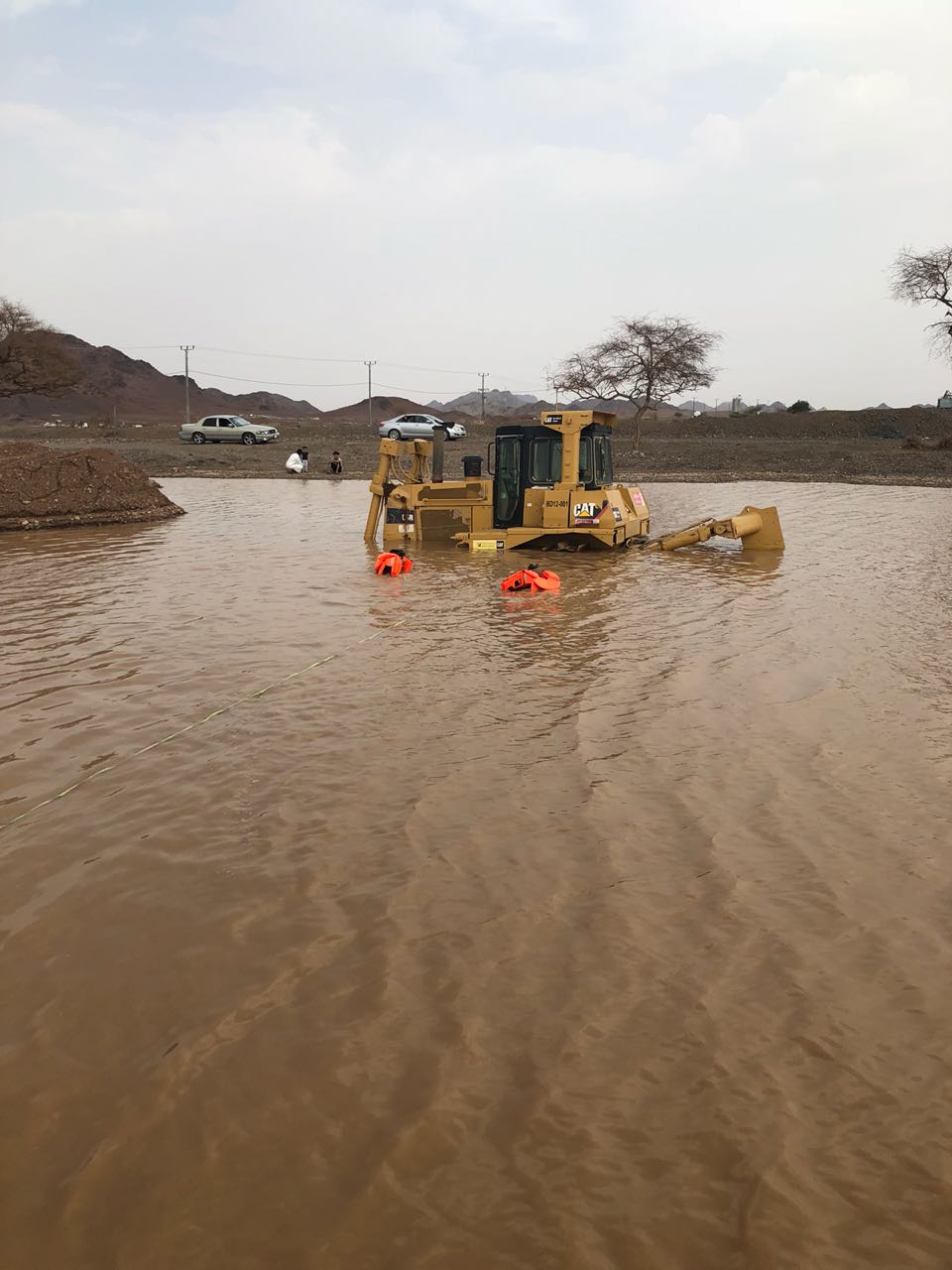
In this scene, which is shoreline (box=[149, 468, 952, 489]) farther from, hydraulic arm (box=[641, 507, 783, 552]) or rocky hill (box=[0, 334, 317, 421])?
rocky hill (box=[0, 334, 317, 421])

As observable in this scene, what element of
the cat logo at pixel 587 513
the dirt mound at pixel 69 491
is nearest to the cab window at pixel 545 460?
the cat logo at pixel 587 513

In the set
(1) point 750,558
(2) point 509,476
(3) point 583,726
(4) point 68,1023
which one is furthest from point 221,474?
(4) point 68,1023

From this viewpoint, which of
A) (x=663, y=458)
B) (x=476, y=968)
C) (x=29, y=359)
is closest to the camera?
(x=476, y=968)

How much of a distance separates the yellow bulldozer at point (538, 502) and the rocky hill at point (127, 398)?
9715 centimetres

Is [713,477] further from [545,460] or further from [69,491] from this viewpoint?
[69,491]

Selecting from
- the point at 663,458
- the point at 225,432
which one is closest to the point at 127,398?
the point at 225,432

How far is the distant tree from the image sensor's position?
2162 inches

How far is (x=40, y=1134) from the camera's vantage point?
105 inches

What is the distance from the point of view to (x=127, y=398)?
4840 inches

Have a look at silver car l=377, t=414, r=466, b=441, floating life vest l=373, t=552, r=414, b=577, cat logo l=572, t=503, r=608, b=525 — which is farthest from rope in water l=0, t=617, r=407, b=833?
silver car l=377, t=414, r=466, b=441

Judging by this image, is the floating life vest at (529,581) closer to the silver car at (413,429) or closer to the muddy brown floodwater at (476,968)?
the muddy brown floodwater at (476,968)

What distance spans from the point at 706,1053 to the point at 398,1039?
3.27ft

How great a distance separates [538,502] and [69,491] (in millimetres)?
10815

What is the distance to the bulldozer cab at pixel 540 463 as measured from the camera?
50.2 ft
